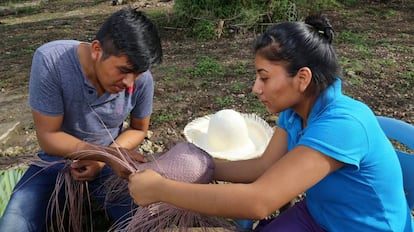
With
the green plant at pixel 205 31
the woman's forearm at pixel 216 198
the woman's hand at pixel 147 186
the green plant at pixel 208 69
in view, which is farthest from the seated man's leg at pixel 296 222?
the green plant at pixel 205 31

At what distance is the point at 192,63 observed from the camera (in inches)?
187

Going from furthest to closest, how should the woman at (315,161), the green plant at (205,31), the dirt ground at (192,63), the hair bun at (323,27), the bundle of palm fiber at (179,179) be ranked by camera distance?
the green plant at (205,31), the dirt ground at (192,63), the bundle of palm fiber at (179,179), the hair bun at (323,27), the woman at (315,161)

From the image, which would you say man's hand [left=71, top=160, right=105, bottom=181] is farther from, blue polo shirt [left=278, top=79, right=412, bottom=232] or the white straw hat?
blue polo shirt [left=278, top=79, right=412, bottom=232]

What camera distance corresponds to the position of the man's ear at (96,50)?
1.77m

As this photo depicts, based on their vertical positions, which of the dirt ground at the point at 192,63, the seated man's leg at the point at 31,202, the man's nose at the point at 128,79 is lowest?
the dirt ground at the point at 192,63

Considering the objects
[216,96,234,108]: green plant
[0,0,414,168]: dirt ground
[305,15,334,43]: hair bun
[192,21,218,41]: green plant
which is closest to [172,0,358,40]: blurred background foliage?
[192,21,218,41]: green plant

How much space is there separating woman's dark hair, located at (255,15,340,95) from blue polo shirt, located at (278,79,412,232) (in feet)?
0.17

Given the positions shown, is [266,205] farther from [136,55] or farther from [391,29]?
[391,29]

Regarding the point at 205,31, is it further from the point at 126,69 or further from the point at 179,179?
the point at 179,179

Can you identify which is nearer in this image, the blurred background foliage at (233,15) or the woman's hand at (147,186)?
the woman's hand at (147,186)

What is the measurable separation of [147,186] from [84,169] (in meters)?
0.62

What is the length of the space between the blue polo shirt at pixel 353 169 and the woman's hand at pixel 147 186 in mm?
486

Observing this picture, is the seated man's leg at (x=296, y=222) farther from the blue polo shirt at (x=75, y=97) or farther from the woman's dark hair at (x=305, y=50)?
the blue polo shirt at (x=75, y=97)

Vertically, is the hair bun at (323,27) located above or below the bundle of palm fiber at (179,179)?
above
